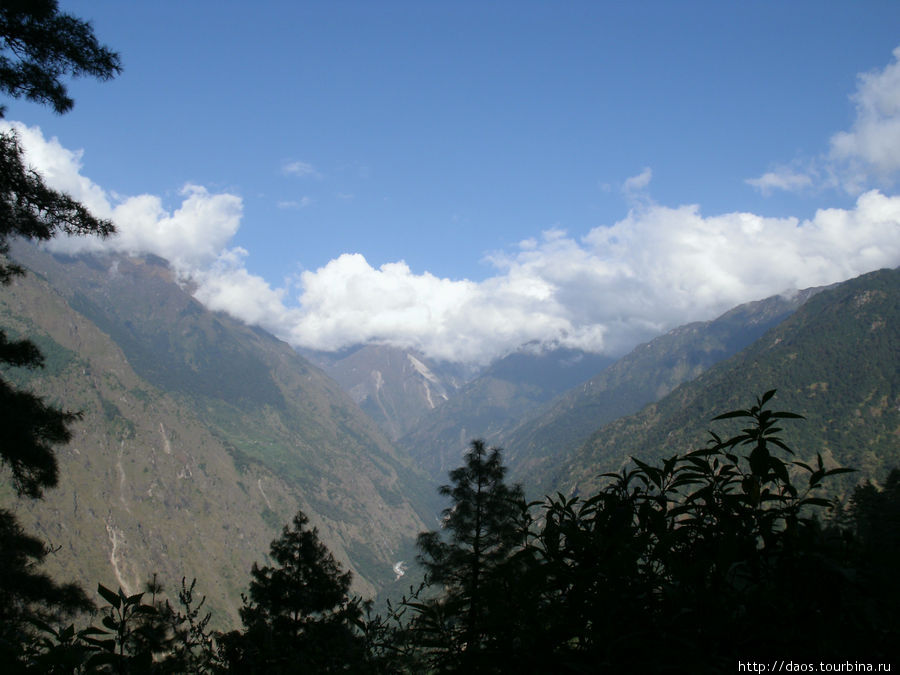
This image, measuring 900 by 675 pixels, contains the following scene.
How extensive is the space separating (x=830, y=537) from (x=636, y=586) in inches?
42.6

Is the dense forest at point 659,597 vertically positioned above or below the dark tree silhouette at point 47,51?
below

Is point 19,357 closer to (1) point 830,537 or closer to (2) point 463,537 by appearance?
(1) point 830,537


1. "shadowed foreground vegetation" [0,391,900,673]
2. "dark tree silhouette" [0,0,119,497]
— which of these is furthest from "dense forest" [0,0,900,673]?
"dark tree silhouette" [0,0,119,497]

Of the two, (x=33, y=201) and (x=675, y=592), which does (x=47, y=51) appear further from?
(x=675, y=592)

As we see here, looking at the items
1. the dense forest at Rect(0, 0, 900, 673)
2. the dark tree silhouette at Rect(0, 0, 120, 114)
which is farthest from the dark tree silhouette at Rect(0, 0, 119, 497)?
the dense forest at Rect(0, 0, 900, 673)

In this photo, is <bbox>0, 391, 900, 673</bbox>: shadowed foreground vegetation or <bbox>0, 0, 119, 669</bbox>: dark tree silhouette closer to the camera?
<bbox>0, 391, 900, 673</bbox>: shadowed foreground vegetation

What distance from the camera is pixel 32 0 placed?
9.81 metres

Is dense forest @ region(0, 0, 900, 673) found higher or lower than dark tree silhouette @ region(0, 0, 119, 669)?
lower

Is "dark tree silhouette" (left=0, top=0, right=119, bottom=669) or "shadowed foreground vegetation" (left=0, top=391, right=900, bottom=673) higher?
"dark tree silhouette" (left=0, top=0, right=119, bottom=669)

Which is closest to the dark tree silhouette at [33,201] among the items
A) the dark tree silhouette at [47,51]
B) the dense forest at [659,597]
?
the dark tree silhouette at [47,51]

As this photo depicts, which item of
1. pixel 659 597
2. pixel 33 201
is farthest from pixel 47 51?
pixel 659 597

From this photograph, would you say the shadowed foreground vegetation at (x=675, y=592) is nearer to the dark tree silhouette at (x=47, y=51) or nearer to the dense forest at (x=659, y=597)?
the dense forest at (x=659, y=597)

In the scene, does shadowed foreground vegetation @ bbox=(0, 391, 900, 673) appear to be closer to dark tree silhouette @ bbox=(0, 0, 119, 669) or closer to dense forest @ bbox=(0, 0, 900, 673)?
dense forest @ bbox=(0, 0, 900, 673)

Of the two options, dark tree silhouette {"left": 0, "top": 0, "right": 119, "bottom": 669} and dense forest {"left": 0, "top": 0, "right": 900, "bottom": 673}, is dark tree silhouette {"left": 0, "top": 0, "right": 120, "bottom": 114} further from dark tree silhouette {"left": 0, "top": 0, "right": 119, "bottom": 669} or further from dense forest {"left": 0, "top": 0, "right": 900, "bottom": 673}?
dense forest {"left": 0, "top": 0, "right": 900, "bottom": 673}
